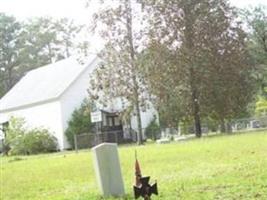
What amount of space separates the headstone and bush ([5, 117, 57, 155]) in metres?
36.6

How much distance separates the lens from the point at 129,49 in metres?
42.2

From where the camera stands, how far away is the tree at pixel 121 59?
4200 centimetres

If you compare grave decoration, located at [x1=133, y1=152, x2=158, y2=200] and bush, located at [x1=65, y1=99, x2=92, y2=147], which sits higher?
bush, located at [x1=65, y1=99, x2=92, y2=147]

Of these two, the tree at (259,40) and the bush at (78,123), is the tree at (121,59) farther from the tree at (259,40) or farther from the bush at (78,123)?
the tree at (259,40)

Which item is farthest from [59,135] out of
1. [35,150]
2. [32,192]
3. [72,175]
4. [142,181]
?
[142,181]

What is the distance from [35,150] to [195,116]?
1290 cm

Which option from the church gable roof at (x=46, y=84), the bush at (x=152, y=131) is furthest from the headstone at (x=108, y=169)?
the bush at (x=152, y=131)

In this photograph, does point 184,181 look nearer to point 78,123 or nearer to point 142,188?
point 142,188

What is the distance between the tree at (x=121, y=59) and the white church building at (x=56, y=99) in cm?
598

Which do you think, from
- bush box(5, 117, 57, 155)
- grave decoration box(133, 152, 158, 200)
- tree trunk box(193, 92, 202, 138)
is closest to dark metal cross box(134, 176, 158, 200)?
grave decoration box(133, 152, 158, 200)

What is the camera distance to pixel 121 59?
42406 millimetres

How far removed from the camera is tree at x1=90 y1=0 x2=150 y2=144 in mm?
42000

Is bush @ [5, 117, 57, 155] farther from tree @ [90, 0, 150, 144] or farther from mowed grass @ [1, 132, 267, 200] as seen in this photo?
mowed grass @ [1, 132, 267, 200]

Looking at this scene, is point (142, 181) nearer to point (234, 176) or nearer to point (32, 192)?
point (234, 176)
